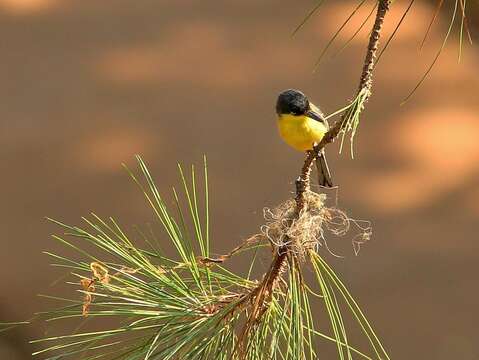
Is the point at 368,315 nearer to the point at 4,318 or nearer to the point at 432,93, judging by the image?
the point at 432,93

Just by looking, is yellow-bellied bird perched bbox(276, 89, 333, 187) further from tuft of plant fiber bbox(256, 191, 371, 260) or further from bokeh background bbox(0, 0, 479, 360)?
bokeh background bbox(0, 0, 479, 360)

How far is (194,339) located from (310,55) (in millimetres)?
962

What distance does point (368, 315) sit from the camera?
1.78m

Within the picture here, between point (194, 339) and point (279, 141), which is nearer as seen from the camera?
point (194, 339)

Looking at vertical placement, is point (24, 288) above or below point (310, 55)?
below

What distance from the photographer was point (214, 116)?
1753mm

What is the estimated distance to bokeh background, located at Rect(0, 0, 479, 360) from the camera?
174 centimetres

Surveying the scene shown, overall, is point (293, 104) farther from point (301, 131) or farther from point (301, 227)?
point (301, 227)

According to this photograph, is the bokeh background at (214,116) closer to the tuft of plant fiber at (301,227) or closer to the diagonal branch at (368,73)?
the tuft of plant fiber at (301,227)

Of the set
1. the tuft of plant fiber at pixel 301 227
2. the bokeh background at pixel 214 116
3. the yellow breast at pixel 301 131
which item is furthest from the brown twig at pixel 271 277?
the bokeh background at pixel 214 116

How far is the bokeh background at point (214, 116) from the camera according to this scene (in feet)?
5.71

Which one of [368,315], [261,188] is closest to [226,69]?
[261,188]

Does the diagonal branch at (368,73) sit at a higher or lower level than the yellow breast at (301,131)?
lower

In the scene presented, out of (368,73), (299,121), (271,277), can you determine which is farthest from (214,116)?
(368,73)
